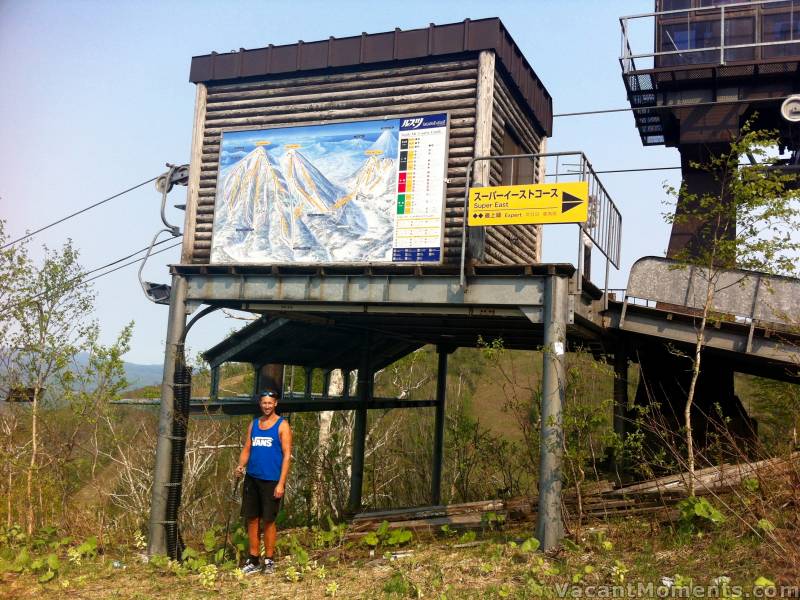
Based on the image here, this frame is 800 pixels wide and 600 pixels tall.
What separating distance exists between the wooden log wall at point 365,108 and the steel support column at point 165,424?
3.10 feet

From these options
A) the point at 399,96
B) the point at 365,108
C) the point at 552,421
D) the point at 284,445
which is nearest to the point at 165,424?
the point at 284,445

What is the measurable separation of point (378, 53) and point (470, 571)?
783 centimetres

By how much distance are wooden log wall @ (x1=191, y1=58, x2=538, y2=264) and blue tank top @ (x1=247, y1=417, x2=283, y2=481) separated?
147 inches

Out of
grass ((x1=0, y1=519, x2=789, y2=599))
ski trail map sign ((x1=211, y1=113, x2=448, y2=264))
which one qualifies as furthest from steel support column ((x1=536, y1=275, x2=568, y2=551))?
ski trail map sign ((x1=211, y1=113, x2=448, y2=264))

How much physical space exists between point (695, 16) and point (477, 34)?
721 centimetres

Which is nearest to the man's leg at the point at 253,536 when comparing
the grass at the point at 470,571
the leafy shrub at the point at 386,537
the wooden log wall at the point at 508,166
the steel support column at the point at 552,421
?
the grass at the point at 470,571

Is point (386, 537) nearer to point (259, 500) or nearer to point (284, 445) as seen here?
point (259, 500)

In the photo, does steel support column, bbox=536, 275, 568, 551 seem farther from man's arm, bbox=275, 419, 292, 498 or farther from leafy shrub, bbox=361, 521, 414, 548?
man's arm, bbox=275, 419, 292, 498

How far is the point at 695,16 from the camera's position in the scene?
15.5 m

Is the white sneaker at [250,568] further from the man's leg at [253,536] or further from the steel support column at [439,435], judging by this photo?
the steel support column at [439,435]

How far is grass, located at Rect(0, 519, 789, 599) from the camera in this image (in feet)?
24.0

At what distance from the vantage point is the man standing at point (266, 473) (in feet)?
27.9

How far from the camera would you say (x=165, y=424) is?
11312 mm

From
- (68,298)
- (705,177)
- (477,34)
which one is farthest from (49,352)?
(705,177)
